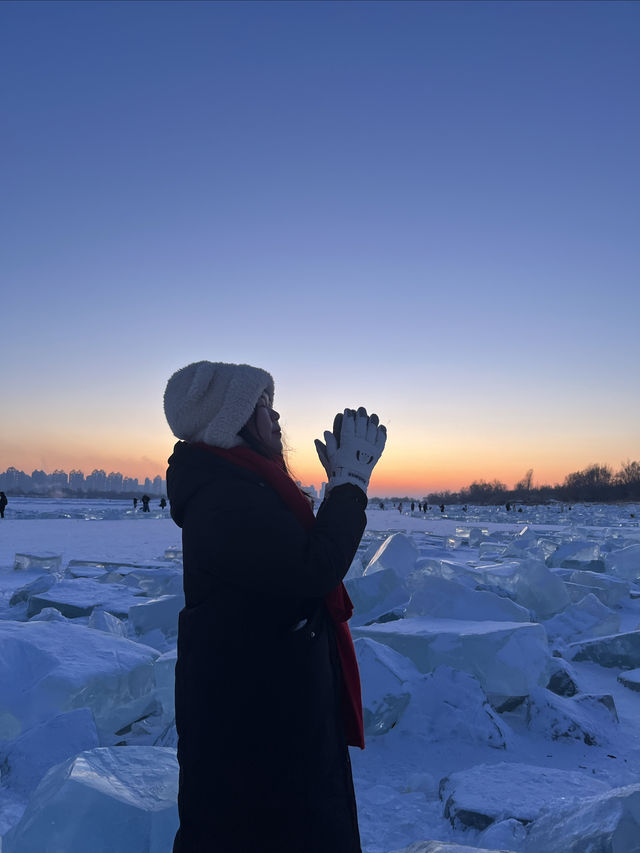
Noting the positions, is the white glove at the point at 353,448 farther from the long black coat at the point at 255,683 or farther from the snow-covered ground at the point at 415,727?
the snow-covered ground at the point at 415,727

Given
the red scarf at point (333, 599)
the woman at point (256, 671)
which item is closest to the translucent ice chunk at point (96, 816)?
the woman at point (256, 671)

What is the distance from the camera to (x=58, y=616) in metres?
4.07

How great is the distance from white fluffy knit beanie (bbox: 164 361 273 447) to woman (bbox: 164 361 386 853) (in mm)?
61

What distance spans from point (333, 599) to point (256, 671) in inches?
8.8

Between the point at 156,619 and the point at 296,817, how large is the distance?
3.28m

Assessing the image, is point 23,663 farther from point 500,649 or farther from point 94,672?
point 500,649

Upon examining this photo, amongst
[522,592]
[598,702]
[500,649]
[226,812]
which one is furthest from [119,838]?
[522,592]

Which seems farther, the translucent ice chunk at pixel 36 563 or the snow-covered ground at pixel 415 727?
the translucent ice chunk at pixel 36 563

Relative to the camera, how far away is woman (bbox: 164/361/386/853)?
1.15 metres

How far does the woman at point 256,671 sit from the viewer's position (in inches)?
45.4

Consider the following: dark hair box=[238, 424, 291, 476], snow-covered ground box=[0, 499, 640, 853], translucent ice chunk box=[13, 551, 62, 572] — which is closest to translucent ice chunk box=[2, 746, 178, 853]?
snow-covered ground box=[0, 499, 640, 853]

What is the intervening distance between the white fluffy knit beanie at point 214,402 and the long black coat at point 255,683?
0.13 m

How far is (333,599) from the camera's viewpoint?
1.30 metres

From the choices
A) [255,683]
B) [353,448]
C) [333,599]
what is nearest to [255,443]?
[353,448]
